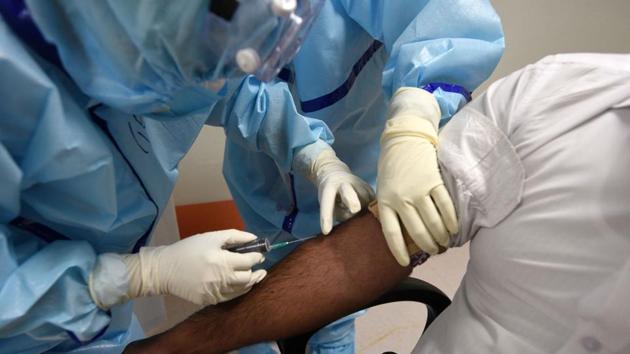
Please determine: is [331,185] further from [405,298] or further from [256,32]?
[256,32]

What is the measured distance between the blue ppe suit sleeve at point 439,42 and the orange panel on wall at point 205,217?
1175mm

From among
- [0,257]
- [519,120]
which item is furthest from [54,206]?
[519,120]

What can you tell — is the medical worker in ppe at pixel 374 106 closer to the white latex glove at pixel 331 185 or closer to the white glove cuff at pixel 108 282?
the white latex glove at pixel 331 185

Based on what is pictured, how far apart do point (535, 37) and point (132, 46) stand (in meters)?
1.97

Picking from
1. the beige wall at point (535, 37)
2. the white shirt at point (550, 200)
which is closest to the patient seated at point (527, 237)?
the white shirt at point (550, 200)

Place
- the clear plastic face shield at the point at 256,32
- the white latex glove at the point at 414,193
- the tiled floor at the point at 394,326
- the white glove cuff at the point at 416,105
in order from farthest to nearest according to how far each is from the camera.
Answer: the tiled floor at the point at 394,326, the white glove cuff at the point at 416,105, the white latex glove at the point at 414,193, the clear plastic face shield at the point at 256,32

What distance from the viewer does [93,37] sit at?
631mm

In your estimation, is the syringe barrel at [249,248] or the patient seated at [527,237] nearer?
the patient seated at [527,237]

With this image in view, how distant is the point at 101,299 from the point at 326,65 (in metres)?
0.70

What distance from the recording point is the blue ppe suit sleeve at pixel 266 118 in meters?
1.09

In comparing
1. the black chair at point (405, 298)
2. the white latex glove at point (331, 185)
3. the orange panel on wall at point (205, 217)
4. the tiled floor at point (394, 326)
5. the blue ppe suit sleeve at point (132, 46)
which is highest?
the blue ppe suit sleeve at point (132, 46)

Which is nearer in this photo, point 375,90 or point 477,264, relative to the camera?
point 477,264

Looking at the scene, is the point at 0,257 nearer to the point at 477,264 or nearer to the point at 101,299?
the point at 101,299

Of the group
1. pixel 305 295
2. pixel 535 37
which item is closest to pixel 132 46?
pixel 305 295
